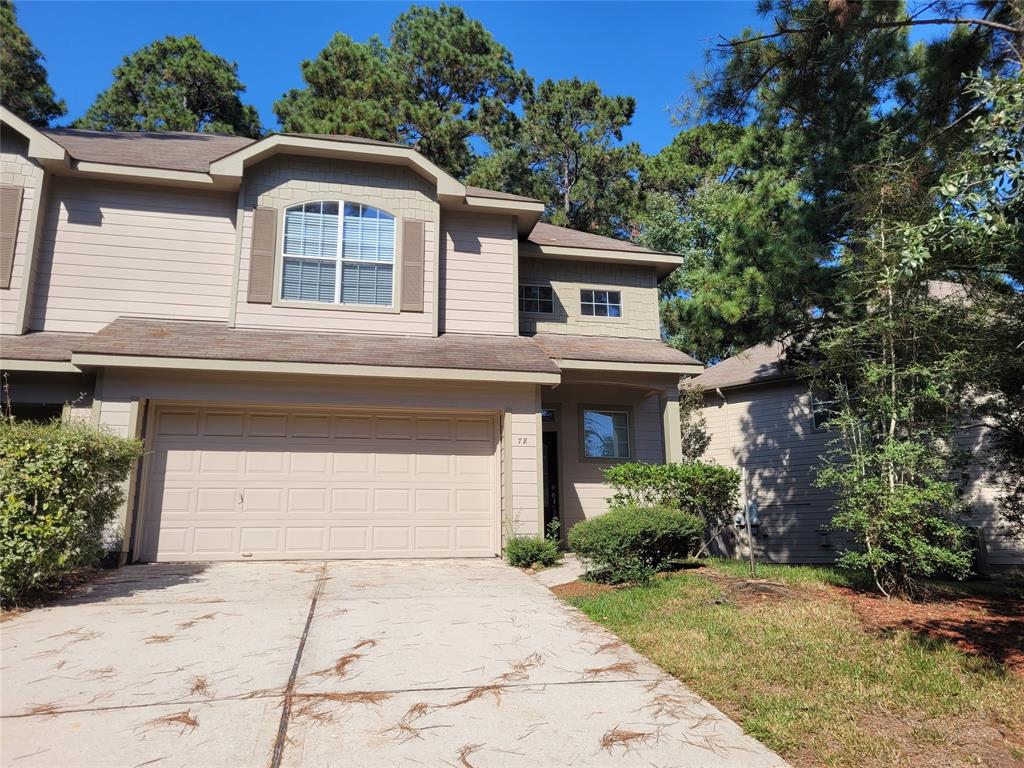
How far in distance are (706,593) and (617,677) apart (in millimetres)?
2513

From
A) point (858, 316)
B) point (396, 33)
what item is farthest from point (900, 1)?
point (396, 33)

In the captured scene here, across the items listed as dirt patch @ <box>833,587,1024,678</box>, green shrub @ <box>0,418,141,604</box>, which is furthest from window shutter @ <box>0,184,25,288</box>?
dirt patch @ <box>833,587,1024,678</box>

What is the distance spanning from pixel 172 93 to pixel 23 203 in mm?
18941

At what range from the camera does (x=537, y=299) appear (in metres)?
12.4

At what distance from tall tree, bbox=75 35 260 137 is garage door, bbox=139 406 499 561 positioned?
20.0m

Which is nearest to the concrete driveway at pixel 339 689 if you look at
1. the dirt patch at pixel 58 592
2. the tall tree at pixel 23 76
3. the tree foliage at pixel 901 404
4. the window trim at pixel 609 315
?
the dirt patch at pixel 58 592

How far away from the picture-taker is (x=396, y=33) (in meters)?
28.2

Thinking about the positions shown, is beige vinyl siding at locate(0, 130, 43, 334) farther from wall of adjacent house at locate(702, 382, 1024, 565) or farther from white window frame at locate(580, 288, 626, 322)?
wall of adjacent house at locate(702, 382, 1024, 565)

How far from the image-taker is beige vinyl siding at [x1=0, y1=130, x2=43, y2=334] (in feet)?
31.2

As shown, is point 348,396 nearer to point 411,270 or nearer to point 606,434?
point 411,270

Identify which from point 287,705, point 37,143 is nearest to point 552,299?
point 37,143

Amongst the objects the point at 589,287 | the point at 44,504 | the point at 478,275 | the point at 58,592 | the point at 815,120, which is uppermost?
the point at 815,120

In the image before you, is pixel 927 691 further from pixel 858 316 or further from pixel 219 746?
pixel 858 316

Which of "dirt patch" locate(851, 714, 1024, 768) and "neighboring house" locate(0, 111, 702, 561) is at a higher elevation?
"neighboring house" locate(0, 111, 702, 561)
